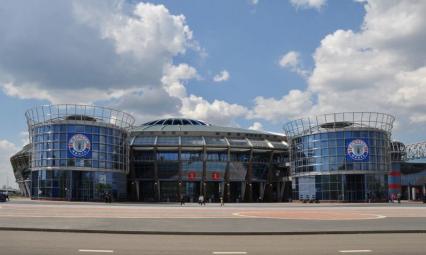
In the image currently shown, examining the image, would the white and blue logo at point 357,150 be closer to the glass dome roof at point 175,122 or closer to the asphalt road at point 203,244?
the glass dome roof at point 175,122

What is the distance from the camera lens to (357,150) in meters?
88.6

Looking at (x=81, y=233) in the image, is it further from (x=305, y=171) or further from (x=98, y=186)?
(x=305, y=171)

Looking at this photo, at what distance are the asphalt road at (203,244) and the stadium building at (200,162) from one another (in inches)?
2529

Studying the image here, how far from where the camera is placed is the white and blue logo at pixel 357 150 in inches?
3467

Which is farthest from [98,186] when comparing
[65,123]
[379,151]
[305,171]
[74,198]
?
[379,151]

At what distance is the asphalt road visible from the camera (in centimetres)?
1598

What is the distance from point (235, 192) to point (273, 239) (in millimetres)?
88107

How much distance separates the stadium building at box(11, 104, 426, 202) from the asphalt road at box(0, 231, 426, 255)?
64233 mm

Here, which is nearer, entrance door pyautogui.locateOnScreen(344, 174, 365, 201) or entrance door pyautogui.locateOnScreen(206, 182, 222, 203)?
entrance door pyautogui.locateOnScreen(344, 174, 365, 201)

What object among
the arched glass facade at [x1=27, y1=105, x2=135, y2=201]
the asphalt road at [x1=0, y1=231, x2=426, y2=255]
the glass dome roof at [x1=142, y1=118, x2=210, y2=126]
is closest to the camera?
the asphalt road at [x1=0, y1=231, x2=426, y2=255]

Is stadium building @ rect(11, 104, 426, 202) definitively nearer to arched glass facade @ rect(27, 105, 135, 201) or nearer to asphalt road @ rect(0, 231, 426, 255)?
arched glass facade @ rect(27, 105, 135, 201)

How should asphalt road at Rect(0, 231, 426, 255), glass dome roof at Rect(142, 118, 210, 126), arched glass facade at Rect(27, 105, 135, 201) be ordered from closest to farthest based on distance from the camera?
asphalt road at Rect(0, 231, 426, 255) → arched glass facade at Rect(27, 105, 135, 201) → glass dome roof at Rect(142, 118, 210, 126)

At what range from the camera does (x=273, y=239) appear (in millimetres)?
20188

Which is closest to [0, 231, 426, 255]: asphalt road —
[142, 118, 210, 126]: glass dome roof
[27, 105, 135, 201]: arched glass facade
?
[27, 105, 135, 201]: arched glass facade
